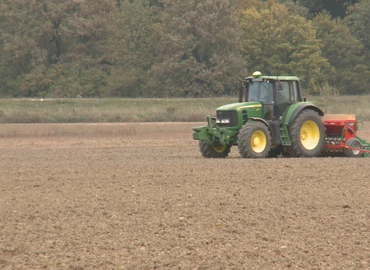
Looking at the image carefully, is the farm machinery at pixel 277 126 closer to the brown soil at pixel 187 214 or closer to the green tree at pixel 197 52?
the brown soil at pixel 187 214

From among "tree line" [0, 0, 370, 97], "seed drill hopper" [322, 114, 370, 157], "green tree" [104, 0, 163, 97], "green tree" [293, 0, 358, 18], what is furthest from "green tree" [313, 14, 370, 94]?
"seed drill hopper" [322, 114, 370, 157]

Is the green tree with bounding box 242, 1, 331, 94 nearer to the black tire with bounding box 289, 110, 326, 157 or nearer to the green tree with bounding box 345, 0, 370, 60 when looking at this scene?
the green tree with bounding box 345, 0, 370, 60

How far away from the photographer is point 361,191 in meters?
13.3

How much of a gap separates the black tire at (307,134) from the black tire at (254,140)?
68 centimetres

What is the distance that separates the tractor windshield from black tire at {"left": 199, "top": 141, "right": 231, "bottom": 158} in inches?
54.5

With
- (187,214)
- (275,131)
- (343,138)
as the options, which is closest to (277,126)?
(275,131)

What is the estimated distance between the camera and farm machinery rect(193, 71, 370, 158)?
61.4 feet

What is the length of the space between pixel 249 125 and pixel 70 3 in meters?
37.3

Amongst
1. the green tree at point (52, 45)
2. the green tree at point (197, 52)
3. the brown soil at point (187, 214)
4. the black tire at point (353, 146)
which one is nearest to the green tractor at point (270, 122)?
the black tire at point (353, 146)

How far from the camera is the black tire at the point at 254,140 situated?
1828 centimetres

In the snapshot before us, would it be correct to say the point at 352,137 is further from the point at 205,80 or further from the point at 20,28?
the point at 20,28

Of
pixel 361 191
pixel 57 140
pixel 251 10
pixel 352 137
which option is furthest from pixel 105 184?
pixel 251 10

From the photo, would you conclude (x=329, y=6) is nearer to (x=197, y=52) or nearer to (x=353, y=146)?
(x=197, y=52)

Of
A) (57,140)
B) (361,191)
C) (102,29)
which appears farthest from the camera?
(102,29)
